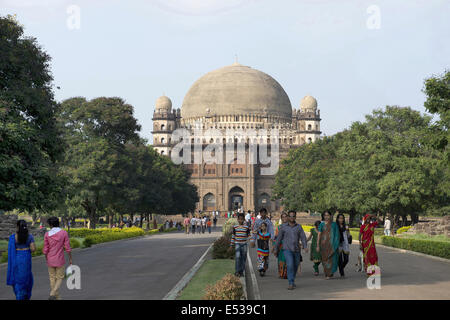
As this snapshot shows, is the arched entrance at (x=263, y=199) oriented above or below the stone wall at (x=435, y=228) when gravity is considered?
above

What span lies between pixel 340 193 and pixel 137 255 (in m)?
28.1

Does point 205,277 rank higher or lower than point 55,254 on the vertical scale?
lower

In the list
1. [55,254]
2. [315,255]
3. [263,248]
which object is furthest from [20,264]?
[315,255]

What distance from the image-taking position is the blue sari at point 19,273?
11.6m

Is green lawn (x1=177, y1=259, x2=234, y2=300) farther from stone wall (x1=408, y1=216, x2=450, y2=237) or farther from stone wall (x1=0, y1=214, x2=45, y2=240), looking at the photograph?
stone wall (x1=408, y1=216, x2=450, y2=237)

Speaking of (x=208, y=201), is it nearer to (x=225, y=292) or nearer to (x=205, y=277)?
(x=205, y=277)

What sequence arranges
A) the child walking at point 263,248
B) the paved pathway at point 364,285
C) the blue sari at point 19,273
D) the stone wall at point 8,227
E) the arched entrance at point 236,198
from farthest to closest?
the arched entrance at point 236,198 → the stone wall at point 8,227 → the child walking at point 263,248 → the paved pathway at point 364,285 → the blue sari at point 19,273

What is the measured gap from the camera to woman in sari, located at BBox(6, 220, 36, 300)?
11641 mm

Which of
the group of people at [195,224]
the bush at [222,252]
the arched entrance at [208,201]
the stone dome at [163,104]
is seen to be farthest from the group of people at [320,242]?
the stone dome at [163,104]

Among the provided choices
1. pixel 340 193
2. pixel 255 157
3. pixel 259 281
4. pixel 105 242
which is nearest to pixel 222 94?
pixel 255 157

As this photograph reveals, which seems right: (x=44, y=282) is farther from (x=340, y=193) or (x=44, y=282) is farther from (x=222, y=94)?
(x=222, y=94)

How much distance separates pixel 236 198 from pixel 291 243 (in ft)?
371

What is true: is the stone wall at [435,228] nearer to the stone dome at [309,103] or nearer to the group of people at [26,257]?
the group of people at [26,257]

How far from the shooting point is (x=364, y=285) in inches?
620
